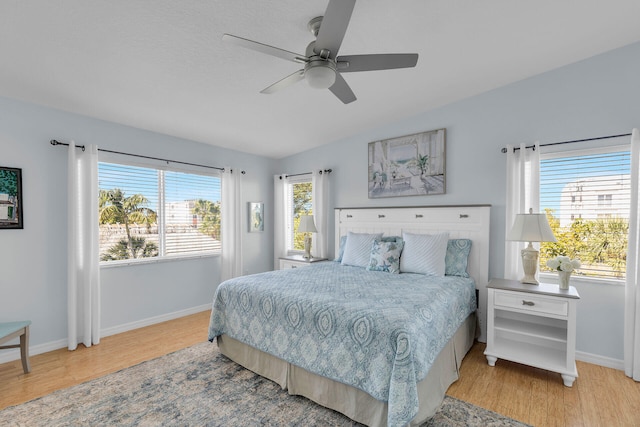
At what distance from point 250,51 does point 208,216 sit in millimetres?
2863

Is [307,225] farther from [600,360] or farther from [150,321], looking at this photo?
[600,360]

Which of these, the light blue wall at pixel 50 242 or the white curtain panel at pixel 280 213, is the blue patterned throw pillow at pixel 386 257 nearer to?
the white curtain panel at pixel 280 213

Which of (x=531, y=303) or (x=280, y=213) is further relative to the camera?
(x=280, y=213)

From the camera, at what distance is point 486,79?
3100mm

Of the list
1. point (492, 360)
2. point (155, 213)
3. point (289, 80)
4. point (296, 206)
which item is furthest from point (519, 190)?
point (155, 213)

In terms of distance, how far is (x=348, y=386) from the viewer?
198 centimetres

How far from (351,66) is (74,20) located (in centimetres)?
186

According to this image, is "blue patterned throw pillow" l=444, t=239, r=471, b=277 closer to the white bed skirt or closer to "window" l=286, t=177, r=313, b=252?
the white bed skirt

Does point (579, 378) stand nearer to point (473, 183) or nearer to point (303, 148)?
point (473, 183)

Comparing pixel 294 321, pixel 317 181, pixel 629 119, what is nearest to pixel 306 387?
pixel 294 321

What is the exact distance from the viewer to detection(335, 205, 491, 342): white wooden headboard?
10.8 ft

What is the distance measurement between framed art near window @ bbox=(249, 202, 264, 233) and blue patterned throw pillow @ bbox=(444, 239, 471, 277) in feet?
10.5

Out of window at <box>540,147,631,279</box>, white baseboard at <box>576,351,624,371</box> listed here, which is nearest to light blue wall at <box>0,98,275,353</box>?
window at <box>540,147,631,279</box>

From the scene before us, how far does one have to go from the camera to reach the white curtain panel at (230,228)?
461 centimetres
